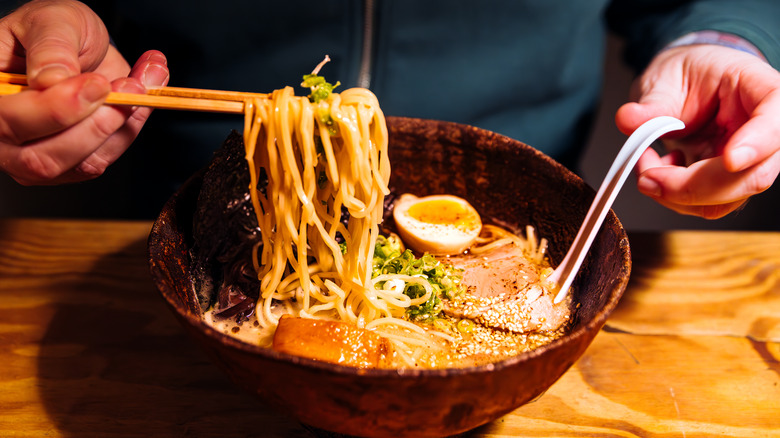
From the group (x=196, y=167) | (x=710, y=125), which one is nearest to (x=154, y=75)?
(x=196, y=167)

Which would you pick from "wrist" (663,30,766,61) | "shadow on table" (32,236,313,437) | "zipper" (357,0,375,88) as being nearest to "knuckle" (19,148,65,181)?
"shadow on table" (32,236,313,437)

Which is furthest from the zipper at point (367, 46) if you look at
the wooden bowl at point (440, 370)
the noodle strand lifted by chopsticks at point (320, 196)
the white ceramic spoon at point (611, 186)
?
the white ceramic spoon at point (611, 186)

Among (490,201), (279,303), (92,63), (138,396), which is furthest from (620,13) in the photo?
(138,396)

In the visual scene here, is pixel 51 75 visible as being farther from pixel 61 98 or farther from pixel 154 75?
pixel 154 75

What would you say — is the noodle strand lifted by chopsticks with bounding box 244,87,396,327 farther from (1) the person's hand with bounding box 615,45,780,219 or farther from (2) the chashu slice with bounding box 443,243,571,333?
(1) the person's hand with bounding box 615,45,780,219

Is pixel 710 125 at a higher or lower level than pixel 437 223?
higher

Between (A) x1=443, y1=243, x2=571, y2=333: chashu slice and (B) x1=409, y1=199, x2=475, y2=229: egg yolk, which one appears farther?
(B) x1=409, y1=199, x2=475, y2=229: egg yolk

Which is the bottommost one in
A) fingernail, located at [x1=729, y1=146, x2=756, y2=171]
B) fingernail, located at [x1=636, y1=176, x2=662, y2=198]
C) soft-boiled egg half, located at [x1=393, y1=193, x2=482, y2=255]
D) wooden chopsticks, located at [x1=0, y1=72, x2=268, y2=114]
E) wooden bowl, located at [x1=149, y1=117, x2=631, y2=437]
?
soft-boiled egg half, located at [x1=393, y1=193, x2=482, y2=255]
